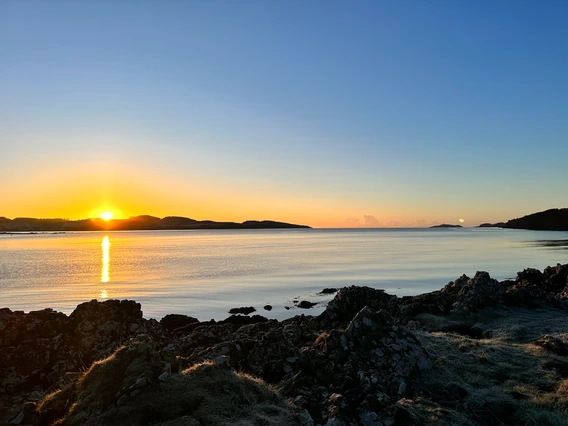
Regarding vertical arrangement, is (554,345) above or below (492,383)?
above

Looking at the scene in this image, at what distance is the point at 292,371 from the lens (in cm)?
1357

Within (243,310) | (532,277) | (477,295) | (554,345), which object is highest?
(477,295)

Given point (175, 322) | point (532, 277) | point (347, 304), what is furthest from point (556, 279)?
point (175, 322)

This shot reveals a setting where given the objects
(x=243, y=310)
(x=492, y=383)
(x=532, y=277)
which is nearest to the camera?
(x=492, y=383)

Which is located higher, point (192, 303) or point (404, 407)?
point (404, 407)

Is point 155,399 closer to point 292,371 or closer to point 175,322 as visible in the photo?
point 292,371

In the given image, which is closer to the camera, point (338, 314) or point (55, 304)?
point (338, 314)

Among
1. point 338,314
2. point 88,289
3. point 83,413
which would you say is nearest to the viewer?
point 83,413

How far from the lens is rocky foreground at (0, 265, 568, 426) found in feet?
31.9

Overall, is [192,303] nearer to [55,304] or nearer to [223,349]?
[55,304]

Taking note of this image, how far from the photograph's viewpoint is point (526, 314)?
2564 cm

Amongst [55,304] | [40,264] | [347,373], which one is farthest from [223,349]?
[40,264]

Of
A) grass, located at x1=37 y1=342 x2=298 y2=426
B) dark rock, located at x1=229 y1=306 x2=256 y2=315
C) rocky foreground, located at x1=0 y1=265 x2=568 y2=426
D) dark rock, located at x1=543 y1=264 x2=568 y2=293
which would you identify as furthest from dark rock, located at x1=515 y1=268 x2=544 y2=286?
grass, located at x1=37 y1=342 x2=298 y2=426

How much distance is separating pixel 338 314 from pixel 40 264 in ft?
232
